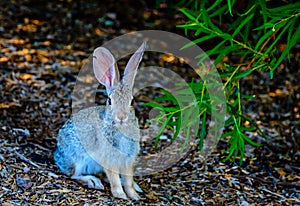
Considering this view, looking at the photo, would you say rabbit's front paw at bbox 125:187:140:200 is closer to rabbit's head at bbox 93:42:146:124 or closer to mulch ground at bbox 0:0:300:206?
mulch ground at bbox 0:0:300:206

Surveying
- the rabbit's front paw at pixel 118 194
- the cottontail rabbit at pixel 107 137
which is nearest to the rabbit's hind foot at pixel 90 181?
the cottontail rabbit at pixel 107 137

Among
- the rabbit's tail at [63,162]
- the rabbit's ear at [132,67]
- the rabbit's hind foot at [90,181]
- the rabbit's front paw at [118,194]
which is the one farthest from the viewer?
the rabbit's tail at [63,162]

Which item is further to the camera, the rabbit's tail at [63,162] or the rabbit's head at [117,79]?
the rabbit's tail at [63,162]

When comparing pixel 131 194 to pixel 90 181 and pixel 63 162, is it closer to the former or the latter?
pixel 90 181

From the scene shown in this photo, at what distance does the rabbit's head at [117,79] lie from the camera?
380cm

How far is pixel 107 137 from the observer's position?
4105 mm

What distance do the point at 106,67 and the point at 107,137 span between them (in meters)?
0.51

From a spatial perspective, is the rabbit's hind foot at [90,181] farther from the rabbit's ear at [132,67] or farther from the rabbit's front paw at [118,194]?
the rabbit's ear at [132,67]

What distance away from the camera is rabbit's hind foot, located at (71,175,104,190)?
427cm

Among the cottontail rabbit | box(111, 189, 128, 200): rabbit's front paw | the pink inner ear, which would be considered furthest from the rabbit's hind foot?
the pink inner ear

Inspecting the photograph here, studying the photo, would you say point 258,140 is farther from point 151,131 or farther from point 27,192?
point 27,192

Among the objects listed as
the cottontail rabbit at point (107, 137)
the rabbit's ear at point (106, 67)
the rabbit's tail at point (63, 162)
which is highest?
the rabbit's ear at point (106, 67)

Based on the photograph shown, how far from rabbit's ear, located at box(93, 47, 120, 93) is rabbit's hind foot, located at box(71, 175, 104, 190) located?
767 millimetres

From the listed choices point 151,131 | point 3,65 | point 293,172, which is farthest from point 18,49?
point 293,172
